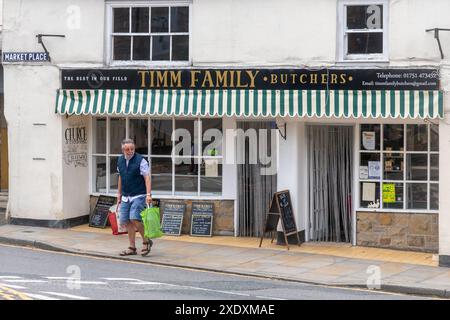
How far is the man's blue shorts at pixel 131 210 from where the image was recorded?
14.1 metres

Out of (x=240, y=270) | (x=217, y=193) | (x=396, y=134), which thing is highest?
(x=396, y=134)

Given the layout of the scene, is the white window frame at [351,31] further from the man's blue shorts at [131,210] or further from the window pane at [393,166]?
the man's blue shorts at [131,210]

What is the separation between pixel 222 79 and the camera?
16.1 m

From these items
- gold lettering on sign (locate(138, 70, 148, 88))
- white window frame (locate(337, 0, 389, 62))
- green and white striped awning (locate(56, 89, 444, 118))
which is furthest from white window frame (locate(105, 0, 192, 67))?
white window frame (locate(337, 0, 389, 62))

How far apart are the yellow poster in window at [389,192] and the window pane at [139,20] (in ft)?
17.6

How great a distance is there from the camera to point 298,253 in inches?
600

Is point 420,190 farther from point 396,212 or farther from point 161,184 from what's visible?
point 161,184

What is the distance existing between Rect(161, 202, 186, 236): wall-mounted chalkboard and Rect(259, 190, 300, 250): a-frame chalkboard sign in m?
1.88

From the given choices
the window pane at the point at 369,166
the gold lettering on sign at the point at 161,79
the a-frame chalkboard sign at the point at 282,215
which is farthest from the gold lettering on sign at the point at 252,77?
the window pane at the point at 369,166

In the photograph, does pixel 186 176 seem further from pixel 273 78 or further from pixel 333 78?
pixel 333 78

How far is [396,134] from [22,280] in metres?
7.27

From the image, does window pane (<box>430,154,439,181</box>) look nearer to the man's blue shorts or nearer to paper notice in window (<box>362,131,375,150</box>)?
paper notice in window (<box>362,131,375,150</box>)

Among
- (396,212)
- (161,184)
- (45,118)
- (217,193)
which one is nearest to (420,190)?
(396,212)

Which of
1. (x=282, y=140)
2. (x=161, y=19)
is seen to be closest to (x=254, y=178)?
(x=282, y=140)
